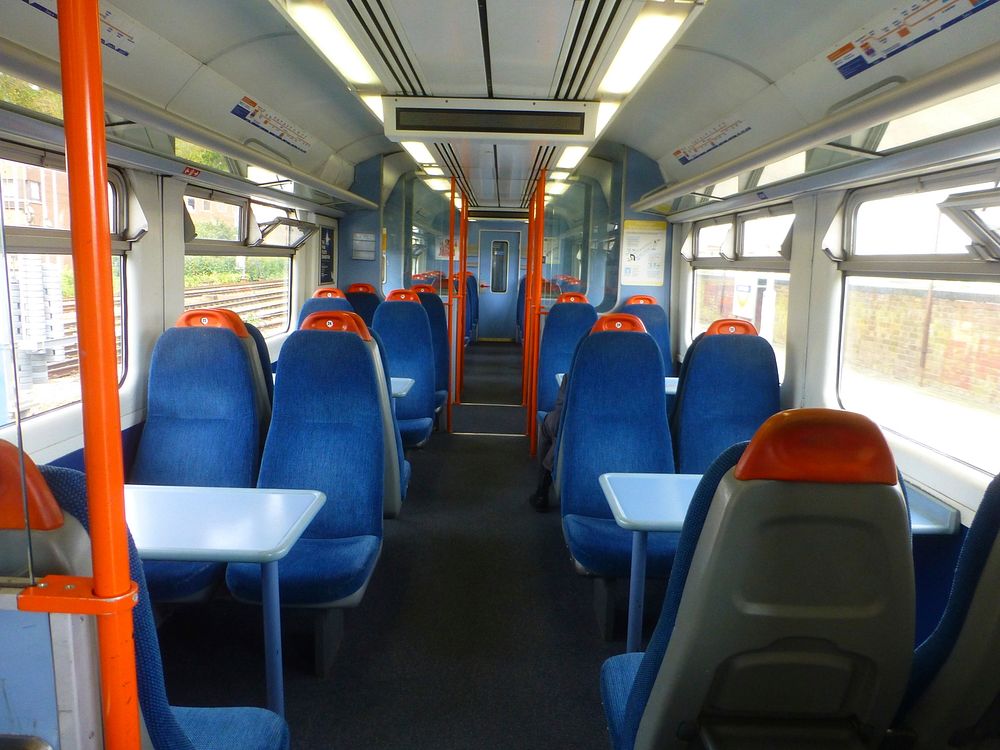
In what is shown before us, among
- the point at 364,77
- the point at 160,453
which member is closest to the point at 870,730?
the point at 160,453

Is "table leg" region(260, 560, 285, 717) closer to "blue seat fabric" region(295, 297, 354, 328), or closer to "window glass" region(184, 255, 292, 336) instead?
"window glass" region(184, 255, 292, 336)

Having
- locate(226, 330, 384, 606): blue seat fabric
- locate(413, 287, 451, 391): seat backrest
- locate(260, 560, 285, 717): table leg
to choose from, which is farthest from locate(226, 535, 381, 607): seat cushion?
locate(413, 287, 451, 391): seat backrest

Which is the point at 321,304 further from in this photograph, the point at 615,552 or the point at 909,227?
the point at 909,227

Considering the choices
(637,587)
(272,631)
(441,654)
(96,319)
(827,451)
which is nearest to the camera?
(96,319)

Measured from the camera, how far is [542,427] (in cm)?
474

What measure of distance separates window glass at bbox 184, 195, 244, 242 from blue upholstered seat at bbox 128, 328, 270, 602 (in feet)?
4.07

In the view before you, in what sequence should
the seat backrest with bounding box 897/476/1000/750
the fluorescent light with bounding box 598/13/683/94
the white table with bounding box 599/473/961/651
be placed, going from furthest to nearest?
the fluorescent light with bounding box 598/13/683/94 → the white table with bounding box 599/473/961/651 → the seat backrest with bounding box 897/476/1000/750

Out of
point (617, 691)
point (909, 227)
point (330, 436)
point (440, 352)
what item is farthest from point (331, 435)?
point (440, 352)

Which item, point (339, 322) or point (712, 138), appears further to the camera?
point (712, 138)

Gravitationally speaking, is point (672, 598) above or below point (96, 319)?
below

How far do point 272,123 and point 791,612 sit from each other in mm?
4617

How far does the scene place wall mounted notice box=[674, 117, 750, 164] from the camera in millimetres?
4418

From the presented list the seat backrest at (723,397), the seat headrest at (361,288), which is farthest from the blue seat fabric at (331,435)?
the seat headrest at (361,288)

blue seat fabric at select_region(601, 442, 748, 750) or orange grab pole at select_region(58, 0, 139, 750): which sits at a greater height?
orange grab pole at select_region(58, 0, 139, 750)
